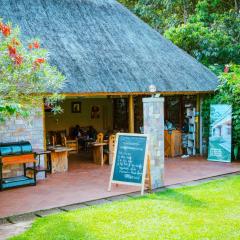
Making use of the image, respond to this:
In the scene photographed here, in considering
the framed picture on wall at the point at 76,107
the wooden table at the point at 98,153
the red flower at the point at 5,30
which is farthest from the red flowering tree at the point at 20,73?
the framed picture on wall at the point at 76,107

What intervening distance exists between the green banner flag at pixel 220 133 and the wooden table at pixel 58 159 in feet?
14.9

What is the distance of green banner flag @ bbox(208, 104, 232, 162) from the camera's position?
1148 cm

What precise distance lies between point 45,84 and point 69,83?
263 centimetres

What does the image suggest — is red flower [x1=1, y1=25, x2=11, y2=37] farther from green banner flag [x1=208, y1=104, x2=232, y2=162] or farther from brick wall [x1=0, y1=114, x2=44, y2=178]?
green banner flag [x1=208, y1=104, x2=232, y2=162]

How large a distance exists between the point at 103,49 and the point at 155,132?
442 cm

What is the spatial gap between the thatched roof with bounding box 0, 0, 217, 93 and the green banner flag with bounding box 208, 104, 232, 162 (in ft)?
3.56

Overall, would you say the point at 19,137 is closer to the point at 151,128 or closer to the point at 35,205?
the point at 35,205

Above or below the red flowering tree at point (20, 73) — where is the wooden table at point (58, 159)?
below

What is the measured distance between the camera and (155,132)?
820 cm

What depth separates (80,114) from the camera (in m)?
16.3

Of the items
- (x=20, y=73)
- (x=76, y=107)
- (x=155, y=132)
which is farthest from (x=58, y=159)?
(x=76, y=107)

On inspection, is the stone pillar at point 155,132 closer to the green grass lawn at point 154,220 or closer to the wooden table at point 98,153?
the green grass lawn at point 154,220

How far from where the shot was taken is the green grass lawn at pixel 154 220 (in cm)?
550

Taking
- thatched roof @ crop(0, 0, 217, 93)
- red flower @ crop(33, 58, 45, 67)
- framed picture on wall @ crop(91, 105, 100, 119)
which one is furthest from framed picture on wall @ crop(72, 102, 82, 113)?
Answer: red flower @ crop(33, 58, 45, 67)
